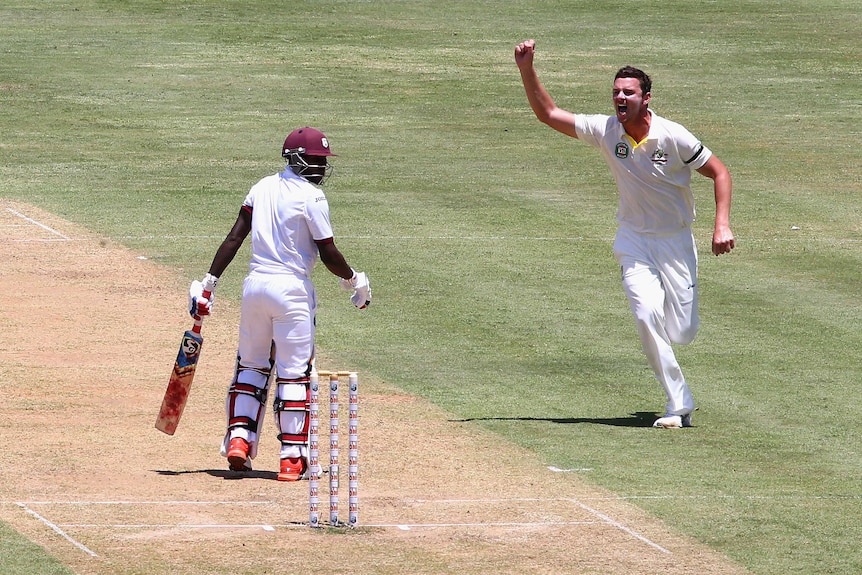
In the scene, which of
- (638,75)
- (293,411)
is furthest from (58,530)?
(638,75)

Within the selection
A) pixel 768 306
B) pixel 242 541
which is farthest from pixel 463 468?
pixel 768 306

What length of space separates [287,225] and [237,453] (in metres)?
1.36

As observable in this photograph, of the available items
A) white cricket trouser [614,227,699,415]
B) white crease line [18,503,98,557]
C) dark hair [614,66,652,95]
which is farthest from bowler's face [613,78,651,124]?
white crease line [18,503,98,557]

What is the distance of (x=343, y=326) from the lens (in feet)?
48.8

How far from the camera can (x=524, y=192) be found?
21.1m

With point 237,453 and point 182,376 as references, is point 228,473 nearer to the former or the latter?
point 237,453

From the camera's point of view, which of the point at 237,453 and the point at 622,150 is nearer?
the point at 237,453

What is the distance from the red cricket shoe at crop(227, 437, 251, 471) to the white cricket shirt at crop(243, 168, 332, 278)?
3.28 ft

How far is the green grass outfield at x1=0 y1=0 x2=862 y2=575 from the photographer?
37.0 ft

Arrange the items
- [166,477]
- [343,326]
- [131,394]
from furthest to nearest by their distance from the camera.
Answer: [343,326] < [131,394] < [166,477]

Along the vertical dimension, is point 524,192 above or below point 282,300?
above

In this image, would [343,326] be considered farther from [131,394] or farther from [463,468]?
[463,468]

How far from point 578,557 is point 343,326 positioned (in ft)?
21.5

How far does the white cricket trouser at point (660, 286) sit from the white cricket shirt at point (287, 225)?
104 inches
